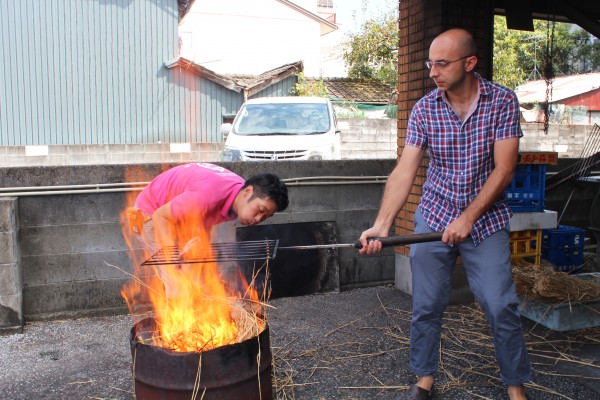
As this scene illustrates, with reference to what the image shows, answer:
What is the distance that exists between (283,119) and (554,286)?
20.6ft

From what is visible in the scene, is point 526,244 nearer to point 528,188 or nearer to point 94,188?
point 528,188

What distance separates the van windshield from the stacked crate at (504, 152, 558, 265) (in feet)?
15.0

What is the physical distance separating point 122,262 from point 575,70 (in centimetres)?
3485

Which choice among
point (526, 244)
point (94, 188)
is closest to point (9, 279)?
point (94, 188)

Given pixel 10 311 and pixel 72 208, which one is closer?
pixel 10 311

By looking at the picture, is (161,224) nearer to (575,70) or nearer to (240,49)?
(240,49)

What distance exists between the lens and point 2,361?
4.45 meters

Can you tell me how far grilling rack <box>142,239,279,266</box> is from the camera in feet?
10.4

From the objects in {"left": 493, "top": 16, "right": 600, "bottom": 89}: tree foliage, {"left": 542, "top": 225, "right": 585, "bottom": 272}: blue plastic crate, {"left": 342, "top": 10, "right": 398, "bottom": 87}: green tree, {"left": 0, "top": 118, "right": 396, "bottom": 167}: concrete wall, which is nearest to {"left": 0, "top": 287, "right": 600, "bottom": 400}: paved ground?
{"left": 542, "top": 225, "right": 585, "bottom": 272}: blue plastic crate

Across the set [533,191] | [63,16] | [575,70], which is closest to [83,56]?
[63,16]

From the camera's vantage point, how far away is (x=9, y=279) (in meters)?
5.00

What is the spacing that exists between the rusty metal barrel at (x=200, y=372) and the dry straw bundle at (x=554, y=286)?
3065 millimetres

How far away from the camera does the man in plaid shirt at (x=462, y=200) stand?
127 inches

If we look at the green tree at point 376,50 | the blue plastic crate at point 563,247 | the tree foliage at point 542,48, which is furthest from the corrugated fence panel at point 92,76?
the tree foliage at point 542,48
